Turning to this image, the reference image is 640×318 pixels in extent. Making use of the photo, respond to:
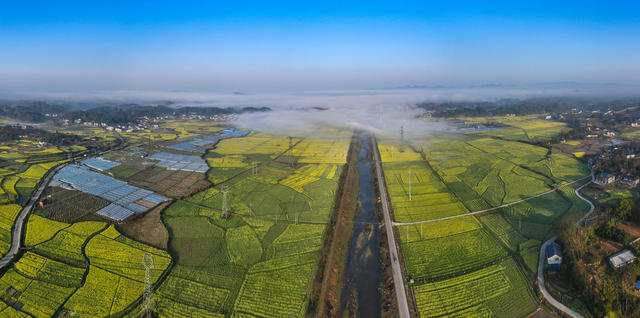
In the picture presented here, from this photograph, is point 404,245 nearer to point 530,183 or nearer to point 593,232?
point 593,232

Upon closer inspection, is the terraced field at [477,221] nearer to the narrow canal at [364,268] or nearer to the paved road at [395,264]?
the paved road at [395,264]

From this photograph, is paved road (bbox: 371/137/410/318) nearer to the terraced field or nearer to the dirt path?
the terraced field

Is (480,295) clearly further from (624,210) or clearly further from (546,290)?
(624,210)

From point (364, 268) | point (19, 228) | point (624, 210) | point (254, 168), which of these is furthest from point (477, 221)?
point (19, 228)

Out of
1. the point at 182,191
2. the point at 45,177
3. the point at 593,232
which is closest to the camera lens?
the point at 593,232

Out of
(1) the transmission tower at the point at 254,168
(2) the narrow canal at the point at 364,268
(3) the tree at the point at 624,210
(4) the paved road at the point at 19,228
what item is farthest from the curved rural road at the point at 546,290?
(4) the paved road at the point at 19,228


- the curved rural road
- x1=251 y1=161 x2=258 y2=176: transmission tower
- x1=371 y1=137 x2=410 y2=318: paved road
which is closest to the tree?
the curved rural road

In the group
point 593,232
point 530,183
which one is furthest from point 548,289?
point 530,183
